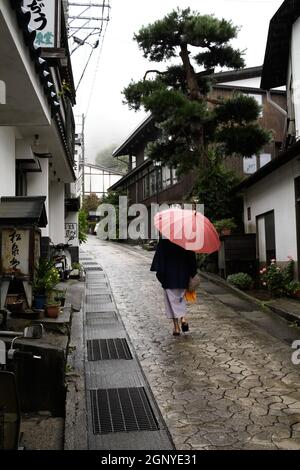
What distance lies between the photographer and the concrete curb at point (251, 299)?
991cm

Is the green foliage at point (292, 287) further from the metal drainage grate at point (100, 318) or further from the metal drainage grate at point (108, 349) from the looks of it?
the metal drainage grate at point (108, 349)

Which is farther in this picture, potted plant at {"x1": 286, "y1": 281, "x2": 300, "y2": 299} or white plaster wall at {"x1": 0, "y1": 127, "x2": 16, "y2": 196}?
potted plant at {"x1": 286, "y1": 281, "x2": 300, "y2": 299}

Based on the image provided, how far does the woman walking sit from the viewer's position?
841 centimetres

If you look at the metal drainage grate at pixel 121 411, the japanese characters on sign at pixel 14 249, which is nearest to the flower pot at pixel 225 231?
the japanese characters on sign at pixel 14 249

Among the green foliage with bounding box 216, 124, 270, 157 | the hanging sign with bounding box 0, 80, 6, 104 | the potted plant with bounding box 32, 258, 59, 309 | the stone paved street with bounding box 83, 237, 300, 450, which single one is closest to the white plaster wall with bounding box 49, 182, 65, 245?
the green foliage with bounding box 216, 124, 270, 157

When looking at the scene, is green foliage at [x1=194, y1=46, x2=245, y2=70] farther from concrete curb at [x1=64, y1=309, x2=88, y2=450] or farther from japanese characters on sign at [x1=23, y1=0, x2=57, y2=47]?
concrete curb at [x1=64, y1=309, x2=88, y2=450]

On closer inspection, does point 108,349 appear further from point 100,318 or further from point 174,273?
point 100,318

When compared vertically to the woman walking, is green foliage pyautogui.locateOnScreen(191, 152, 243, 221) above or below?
above

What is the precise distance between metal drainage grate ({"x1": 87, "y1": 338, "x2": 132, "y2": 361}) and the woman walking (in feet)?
3.54

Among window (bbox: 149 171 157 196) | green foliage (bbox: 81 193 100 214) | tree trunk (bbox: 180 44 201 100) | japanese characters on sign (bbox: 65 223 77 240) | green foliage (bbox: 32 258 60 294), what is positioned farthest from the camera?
green foliage (bbox: 81 193 100 214)

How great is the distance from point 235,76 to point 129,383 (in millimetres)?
24024

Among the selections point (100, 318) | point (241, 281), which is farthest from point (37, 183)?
point (241, 281)

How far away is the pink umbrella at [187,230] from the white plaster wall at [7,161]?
3004 mm

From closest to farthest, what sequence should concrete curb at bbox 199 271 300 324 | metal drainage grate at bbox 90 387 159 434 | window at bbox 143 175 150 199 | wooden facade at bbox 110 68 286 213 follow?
metal drainage grate at bbox 90 387 159 434 < concrete curb at bbox 199 271 300 324 < wooden facade at bbox 110 68 286 213 < window at bbox 143 175 150 199
